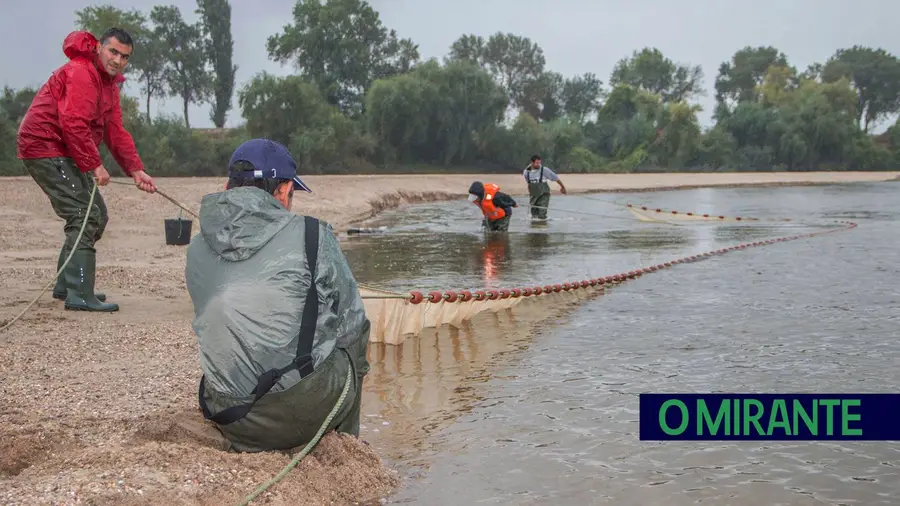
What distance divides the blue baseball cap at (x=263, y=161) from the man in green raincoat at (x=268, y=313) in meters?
0.04

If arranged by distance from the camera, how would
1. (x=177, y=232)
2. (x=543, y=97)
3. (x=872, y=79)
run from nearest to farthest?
(x=177, y=232)
(x=543, y=97)
(x=872, y=79)

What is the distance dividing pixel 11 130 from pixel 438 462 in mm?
46786

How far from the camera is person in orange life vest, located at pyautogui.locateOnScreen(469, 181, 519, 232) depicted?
65.3 ft

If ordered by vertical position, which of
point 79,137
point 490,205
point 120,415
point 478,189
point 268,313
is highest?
point 79,137

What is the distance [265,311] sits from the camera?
13.9 feet

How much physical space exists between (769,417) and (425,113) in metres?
61.3

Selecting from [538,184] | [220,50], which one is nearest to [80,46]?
[538,184]

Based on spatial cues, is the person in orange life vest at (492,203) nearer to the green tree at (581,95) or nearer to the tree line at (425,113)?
the tree line at (425,113)

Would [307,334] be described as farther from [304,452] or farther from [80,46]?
[80,46]

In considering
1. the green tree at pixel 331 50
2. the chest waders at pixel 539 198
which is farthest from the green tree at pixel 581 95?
the chest waders at pixel 539 198

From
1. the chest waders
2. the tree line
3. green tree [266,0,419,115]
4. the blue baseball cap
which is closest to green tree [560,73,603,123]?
the tree line

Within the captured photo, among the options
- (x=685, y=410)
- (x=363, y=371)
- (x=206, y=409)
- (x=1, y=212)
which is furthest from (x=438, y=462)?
(x=1, y=212)

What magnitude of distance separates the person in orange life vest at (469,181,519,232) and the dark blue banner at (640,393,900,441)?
43.0 ft

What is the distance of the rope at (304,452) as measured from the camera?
4.08 metres
